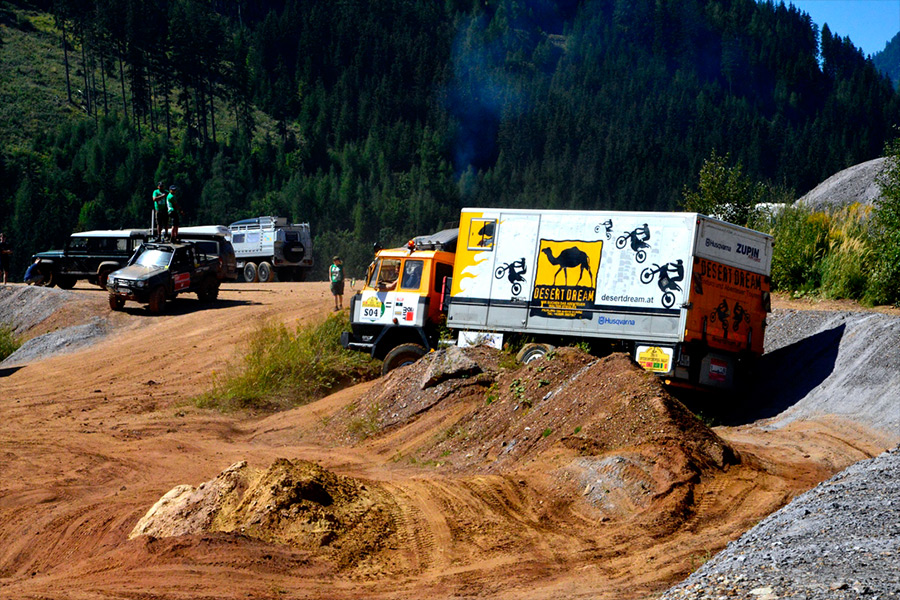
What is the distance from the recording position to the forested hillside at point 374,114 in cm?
8825

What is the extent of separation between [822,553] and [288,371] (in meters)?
13.6

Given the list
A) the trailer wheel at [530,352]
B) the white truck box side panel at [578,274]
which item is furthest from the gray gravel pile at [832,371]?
the trailer wheel at [530,352]

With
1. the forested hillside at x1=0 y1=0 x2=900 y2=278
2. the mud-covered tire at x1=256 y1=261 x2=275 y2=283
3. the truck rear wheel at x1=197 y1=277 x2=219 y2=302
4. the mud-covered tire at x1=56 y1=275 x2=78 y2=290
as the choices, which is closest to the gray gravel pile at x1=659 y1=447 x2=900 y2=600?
the truck rear wheel at x1=197 y1=277 x2=219 y2=302

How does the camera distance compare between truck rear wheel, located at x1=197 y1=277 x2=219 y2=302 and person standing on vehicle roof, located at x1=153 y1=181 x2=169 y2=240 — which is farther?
truck rear wheel, located at x1=197 y1=277 x2=219 y2=302

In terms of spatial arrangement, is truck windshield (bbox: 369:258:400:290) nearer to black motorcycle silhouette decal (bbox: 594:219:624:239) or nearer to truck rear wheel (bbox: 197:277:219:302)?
black motorcycle silhouette decal (bbox: 594:219:624:239)

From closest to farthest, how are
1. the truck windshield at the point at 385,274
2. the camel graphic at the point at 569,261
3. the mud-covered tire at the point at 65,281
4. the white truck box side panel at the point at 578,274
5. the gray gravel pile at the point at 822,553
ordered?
the gray gravel pile at the point at 822,553
the white truck box side panel at the point at 578,274
the camel graphic at the point at 569,261
the truck windshield at the point at 385,274
the mud-covered tire at the point at 65,281

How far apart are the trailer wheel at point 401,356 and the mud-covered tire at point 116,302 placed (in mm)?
11554

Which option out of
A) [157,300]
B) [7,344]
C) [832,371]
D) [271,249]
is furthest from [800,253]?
[271,249]

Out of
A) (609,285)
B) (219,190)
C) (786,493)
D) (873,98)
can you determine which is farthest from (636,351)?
(873,98)

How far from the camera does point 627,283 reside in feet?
51.3

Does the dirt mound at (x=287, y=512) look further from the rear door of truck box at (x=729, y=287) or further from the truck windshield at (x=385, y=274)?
the truck windshield at (x=385, y=274)

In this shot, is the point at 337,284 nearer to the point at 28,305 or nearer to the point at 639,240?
the point at 639,240

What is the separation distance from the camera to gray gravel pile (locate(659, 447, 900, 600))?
5711 mm

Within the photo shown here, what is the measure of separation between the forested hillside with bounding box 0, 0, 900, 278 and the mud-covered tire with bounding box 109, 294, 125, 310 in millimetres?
44295
